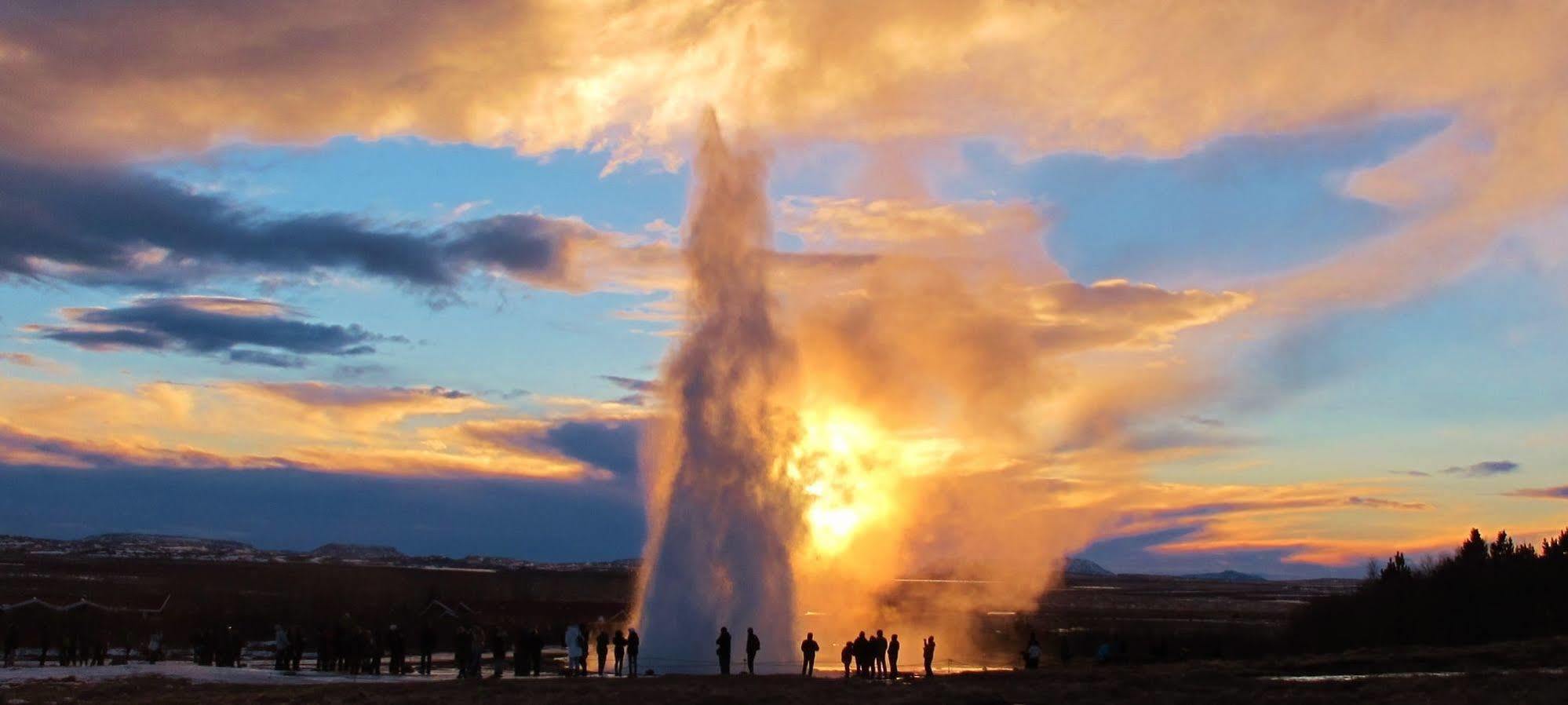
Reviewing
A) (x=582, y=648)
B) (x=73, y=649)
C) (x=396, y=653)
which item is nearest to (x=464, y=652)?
(x=582, y=648)

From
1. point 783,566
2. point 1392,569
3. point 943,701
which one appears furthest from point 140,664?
point 1392,569

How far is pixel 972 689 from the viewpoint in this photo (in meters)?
35.7

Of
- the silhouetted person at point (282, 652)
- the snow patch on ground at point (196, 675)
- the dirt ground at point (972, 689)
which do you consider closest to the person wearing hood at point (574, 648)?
the dirt ground at point (972, 689)

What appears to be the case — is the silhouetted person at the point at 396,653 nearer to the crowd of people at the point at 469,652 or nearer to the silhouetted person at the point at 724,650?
the crowd of people at the point at 469,652

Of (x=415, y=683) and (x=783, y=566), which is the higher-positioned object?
(x=783, y=566)

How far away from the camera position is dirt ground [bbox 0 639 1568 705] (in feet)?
105

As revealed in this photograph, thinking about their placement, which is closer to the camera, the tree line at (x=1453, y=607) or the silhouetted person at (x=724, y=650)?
the silhouetted person at (x=724, y=650)

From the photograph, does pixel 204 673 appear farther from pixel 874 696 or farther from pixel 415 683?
pixel 874 696

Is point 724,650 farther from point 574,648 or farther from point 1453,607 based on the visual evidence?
point 1453,607

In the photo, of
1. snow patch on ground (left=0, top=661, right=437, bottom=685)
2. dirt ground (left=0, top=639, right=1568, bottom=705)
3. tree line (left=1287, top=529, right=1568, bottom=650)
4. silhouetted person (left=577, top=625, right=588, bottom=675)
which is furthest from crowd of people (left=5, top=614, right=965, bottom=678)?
tree line (left=1287, top=529, right=1568, bottom=650)

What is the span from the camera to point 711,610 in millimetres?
49219

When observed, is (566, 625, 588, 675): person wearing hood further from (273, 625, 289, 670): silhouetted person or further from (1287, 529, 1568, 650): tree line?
(1287, 529, 1568, 650): tree line

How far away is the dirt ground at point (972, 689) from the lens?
1258 inches

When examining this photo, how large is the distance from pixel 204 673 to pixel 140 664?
5.27m
